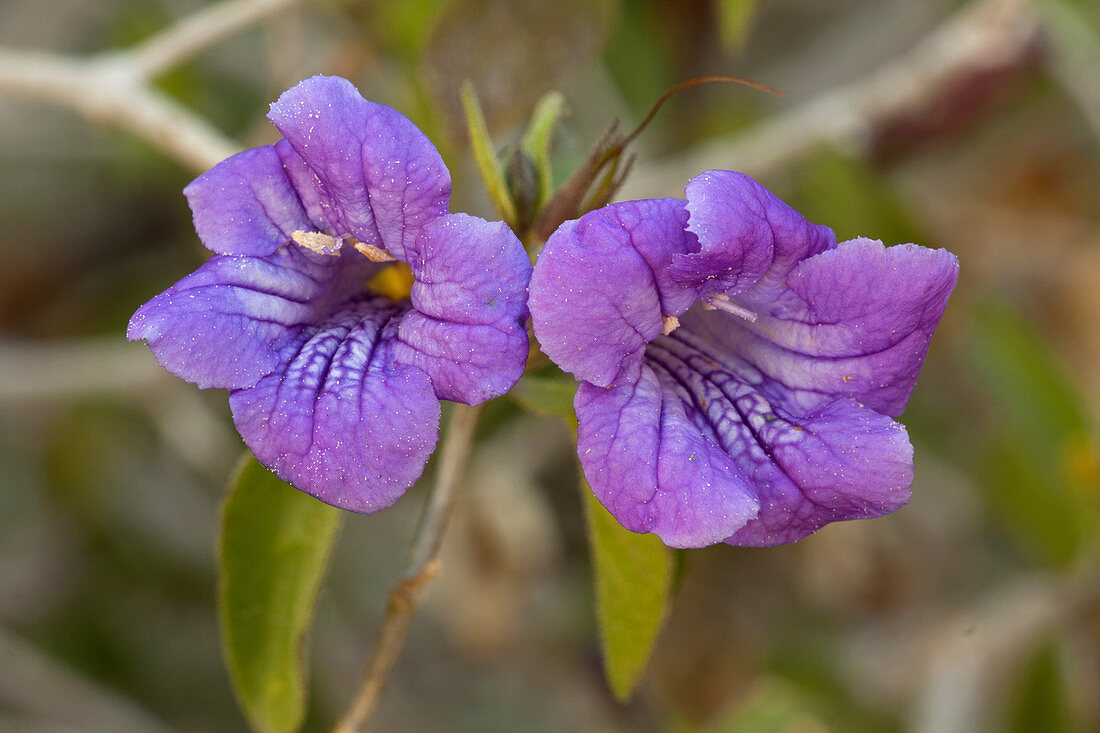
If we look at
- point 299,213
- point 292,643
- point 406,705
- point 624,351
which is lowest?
point 406,705

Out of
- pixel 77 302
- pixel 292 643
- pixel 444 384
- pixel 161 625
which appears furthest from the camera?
pixel 77 302

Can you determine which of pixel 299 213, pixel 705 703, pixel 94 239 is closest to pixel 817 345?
pixel 299 213

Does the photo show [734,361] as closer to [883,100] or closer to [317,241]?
[317,241]

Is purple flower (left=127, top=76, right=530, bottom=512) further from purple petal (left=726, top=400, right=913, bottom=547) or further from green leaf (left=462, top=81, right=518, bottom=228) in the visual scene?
purple petal (left=726, top=400, right=913, bottom=547)

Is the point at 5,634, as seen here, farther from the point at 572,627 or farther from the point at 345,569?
the point at 572,627

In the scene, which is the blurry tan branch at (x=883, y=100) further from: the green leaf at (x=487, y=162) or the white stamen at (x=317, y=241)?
the white stamen at (x=317, y=241)

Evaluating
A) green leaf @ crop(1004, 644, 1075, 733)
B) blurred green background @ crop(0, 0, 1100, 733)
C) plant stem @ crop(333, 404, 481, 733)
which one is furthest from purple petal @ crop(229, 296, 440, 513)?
green leaf @ crop(1004, 644, 1075, 733)

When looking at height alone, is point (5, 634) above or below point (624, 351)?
below
